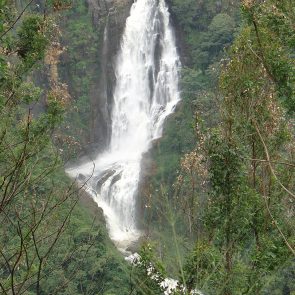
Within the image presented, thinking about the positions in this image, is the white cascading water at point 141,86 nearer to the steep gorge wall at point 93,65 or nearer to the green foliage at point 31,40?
the steep gorge wall at point 93,65

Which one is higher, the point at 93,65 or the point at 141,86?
the point at 93,65

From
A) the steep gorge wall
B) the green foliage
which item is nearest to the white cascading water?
the steep gorge wall

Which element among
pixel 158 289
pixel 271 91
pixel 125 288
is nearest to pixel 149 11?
pixel 125 288

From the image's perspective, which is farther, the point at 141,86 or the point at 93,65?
the point at 93,65

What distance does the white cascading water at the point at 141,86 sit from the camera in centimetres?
2300

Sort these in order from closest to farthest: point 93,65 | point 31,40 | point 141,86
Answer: point 31,40
point 141,86
point 93,65

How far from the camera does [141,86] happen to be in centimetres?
2380

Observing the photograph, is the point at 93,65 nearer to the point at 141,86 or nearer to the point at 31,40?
the point at 141,86

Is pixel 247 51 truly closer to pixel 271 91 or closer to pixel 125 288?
pixel 271 91

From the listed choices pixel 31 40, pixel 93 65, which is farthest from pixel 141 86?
pixel 31 40

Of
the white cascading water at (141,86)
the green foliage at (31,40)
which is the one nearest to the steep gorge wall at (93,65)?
the white cascading water at (141,86)

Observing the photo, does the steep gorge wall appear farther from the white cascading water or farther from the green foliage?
the green foliage

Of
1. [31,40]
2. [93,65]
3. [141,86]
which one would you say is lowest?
[31,40]

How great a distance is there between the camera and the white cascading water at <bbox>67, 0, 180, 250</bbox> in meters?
23.0
